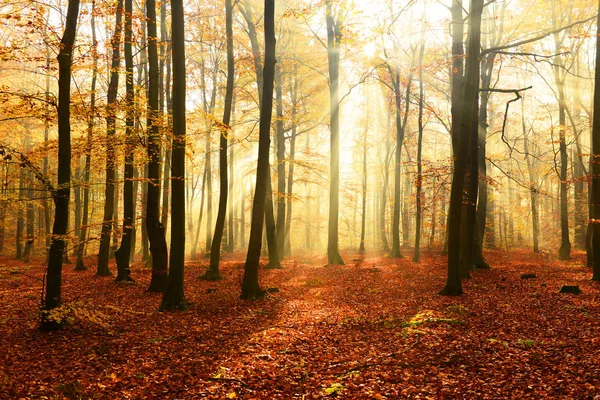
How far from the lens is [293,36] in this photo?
73.1 ft

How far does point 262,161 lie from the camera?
35.1ft

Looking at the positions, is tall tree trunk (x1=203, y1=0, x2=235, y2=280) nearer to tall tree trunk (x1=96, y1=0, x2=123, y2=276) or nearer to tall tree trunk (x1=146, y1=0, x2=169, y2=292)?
tall tree trunk (x1=146, y1=0, x2=169, y2=292)

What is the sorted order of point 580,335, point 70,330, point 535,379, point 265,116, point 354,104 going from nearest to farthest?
point 535,379, point 580,335, point 70,330, point 265,116, point 354,104

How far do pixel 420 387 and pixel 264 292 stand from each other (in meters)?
6.53

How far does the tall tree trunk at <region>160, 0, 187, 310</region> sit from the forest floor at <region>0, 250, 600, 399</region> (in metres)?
0.57

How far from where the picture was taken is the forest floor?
5230 millimetres

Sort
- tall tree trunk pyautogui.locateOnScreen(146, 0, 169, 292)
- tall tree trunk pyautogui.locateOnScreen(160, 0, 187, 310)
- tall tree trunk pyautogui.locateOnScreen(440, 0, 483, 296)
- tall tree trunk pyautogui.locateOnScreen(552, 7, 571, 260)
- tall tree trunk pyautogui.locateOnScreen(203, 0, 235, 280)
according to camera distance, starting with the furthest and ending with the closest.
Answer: tall tree trunk pyautogui.locateOnScreen(552, 7, 571, 260) < tall tree trunk pyautogui.locateOnScreen(203, 0, 235, 280) < tall tree trunk pyautogui.locateOnScreen(146, 0, 169, 292) < tall tree trunk pyautogui.locateOnScreen(440, 0, 483, 296) < tall tree trunk pyautogui.locateOnScreen(160, 0, 187, 310)

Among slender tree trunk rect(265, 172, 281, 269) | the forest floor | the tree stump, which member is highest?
slender tree trunk rect(265, 172, 281, 269)

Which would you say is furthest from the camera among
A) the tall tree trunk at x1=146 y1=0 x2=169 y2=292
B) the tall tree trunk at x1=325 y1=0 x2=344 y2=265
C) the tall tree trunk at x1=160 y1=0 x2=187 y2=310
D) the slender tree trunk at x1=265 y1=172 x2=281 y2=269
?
Answer: the tall tree trunk at x1=325 y1=0 x2=344 y2=265

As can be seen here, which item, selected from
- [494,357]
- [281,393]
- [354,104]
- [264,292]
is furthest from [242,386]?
[354,104]

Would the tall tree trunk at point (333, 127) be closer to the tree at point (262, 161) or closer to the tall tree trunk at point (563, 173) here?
the tree at point (262, 161)

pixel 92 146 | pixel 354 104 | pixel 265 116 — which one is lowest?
pixel 92 146

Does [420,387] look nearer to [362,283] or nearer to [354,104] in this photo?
[362,283]

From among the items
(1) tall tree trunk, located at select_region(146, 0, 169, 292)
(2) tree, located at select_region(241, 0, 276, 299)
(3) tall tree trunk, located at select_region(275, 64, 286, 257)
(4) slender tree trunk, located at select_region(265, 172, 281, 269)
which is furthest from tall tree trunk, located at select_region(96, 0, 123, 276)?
(3) tall tree trunk, located at select_region(275, 64, 286, 257)
